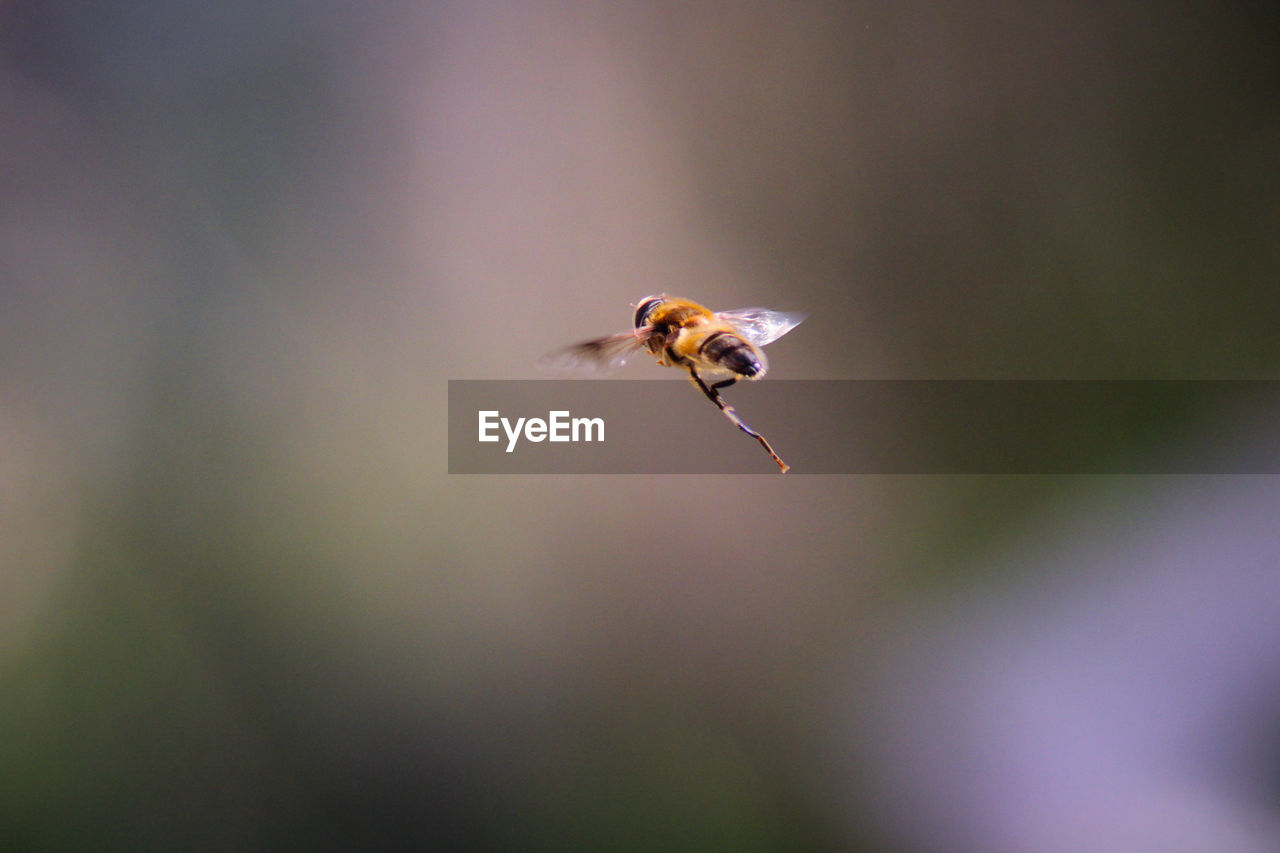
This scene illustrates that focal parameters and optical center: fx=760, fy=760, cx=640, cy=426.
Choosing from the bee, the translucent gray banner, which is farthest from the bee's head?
the translucent gray banner

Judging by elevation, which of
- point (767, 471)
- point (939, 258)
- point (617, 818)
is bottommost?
point (617, 818)

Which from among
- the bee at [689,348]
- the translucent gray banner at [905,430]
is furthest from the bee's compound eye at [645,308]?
the translucent gray banner at [905,430]

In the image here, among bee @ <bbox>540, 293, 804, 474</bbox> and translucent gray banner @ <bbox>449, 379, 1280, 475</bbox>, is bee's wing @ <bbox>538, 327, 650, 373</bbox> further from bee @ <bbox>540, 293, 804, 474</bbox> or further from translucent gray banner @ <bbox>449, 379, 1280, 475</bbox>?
translucent gray banner @ <bbox>449, 379, 1280, 475</bbox>

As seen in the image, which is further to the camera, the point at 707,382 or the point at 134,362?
the point at 134,362

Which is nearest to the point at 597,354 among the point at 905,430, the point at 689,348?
the point at 689,348

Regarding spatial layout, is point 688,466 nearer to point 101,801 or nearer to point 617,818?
point 617,818

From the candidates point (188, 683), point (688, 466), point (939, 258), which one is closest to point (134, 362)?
point (188, 683)

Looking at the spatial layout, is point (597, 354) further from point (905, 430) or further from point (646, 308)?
point (905, 430)
